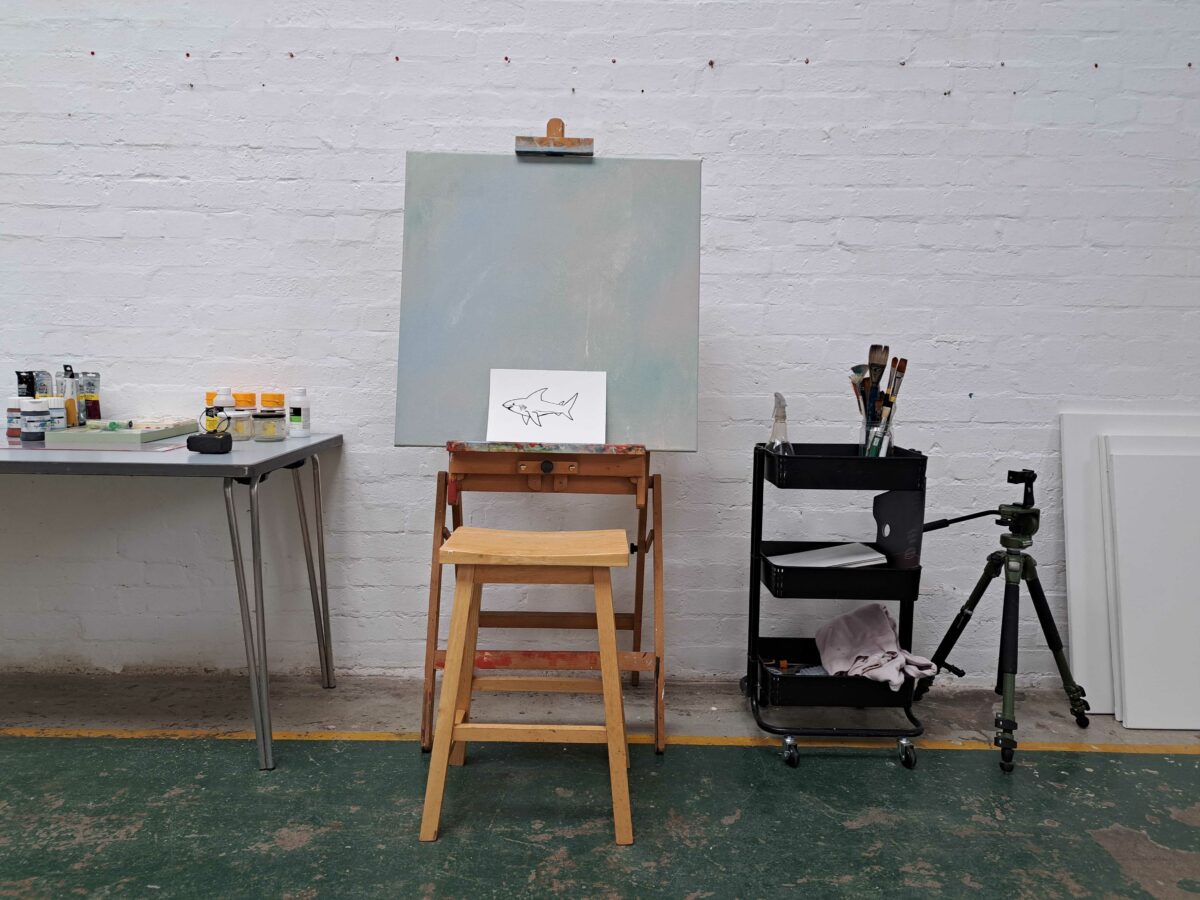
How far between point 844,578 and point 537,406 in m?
0.95

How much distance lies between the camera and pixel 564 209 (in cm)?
239

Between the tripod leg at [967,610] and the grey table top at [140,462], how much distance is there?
191cm

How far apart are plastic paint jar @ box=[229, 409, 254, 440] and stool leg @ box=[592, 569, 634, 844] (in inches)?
49.9

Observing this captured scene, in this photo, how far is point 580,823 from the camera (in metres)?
1.99

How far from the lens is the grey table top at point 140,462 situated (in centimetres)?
202

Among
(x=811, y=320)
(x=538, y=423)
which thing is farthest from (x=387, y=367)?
(x=811, y=320)

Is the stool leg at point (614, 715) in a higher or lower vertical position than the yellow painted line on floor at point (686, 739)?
higher

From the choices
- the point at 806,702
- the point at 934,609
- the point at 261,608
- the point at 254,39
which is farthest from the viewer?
the point at 934,609

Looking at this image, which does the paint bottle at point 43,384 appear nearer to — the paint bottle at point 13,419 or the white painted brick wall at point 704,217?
the paint bottle at point 13,419

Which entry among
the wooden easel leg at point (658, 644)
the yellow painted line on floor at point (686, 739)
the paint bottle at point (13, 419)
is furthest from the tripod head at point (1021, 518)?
the paint bottle at point (13, 419)

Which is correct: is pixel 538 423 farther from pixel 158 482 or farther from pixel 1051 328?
pixel 1051 328

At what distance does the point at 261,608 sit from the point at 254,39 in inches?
68.6

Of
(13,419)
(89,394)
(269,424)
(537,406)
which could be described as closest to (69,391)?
(89,394)

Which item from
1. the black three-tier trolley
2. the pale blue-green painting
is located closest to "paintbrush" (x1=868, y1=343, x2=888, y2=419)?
the black three-tier trolley
